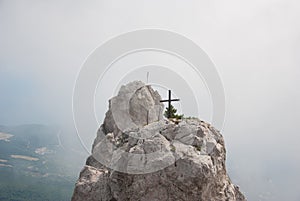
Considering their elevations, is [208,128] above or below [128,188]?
above

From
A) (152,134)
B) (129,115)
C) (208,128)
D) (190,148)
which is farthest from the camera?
(129,115)

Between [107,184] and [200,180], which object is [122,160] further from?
[200,180]

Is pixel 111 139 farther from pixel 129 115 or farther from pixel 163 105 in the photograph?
pixel 163 105

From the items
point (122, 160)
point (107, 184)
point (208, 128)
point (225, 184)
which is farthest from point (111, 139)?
point (225, 184)

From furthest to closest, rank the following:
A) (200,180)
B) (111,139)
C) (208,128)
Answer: (111,139) → (208,128) → (200,180)

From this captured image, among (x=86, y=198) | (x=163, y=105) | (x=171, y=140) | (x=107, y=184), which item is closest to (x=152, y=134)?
(x=171, y=140)

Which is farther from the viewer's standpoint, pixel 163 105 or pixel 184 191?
pixel 163 105

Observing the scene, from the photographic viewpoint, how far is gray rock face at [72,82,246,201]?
23.3 meters

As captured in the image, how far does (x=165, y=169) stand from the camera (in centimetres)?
2375

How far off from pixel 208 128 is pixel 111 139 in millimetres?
13541

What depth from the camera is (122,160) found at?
25547 millimetres

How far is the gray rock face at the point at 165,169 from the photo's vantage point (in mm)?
23297

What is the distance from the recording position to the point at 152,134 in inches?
1056

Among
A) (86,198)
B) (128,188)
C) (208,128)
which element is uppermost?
(208,128)
